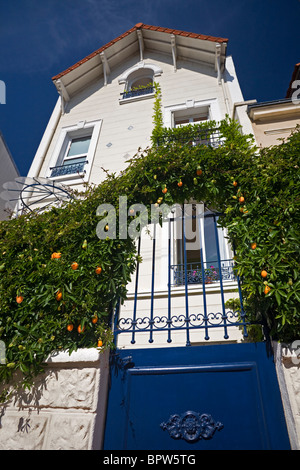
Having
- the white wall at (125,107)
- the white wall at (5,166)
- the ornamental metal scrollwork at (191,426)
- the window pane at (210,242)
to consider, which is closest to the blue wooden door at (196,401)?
the ornamental metal scrollwork at (191,426)

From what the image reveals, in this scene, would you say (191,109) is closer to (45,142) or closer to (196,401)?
(45,142)

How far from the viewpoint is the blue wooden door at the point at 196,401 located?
1.82 metres

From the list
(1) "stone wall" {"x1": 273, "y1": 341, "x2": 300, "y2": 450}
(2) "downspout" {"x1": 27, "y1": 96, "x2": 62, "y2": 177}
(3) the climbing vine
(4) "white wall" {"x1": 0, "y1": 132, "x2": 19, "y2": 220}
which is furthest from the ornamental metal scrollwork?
(4) "white wall" {"x1": 0, "y1": 132, "x2": 19, "y2": 220}

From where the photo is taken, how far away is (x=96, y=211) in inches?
108

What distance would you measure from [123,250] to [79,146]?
6832 mm

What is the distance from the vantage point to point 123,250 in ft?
8.50

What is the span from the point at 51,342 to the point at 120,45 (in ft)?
34.2

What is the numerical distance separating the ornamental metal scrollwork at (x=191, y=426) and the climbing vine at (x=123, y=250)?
710mm

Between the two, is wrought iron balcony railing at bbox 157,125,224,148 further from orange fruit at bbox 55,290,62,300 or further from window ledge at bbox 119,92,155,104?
orange fruit at bbox 55,290,62,300

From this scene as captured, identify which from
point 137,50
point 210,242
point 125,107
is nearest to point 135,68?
point 137,50

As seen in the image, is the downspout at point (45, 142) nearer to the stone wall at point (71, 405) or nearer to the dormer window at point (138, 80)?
the dormer window at point (138, 80)

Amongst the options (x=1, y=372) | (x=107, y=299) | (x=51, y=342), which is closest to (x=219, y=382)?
(x=107, y=299)

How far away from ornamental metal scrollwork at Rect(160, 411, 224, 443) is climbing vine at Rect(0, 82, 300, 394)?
2.33ft
